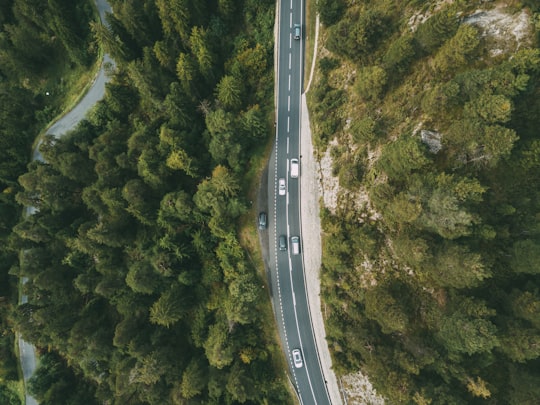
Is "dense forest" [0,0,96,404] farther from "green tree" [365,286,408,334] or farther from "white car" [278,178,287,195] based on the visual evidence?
"green tree" [365,286,408,334]

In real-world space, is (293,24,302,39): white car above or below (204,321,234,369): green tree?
above

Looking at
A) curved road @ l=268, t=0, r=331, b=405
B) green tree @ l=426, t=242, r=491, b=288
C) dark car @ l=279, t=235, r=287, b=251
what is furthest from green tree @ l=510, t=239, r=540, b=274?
dark car @ l=279, t=235, r=287, b=251

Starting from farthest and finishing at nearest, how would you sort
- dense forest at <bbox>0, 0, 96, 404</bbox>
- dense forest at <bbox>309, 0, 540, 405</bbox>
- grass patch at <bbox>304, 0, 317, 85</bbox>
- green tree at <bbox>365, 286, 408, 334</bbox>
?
dense forest at <bbox>0, 0, 96, 404</bbox>, grass patch at <bbox>304, 0, 317, 85</bbox>, green tree at <bbox>365, 286, 408, 334</bbox>, dense forest at <bbox>309, 0, 540, 405</bbox>

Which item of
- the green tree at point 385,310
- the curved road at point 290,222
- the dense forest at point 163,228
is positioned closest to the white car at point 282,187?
the curved road at point 290,222

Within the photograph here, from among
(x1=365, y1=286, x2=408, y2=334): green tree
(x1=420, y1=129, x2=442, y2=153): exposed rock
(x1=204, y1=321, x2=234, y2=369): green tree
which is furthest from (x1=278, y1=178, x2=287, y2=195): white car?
(x1=204, y1=321, x2=234, y2=369): green tree

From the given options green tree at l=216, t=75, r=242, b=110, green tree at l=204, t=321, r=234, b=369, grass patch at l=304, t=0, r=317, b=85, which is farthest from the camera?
grass patch at l=304, t=0, r=317, b=85

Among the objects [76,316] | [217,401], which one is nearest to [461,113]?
[217,401]

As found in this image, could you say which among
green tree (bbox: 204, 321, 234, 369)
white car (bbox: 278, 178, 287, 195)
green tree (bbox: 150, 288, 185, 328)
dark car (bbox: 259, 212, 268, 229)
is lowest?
green tree (bbox: 204, 321, 234, 369)

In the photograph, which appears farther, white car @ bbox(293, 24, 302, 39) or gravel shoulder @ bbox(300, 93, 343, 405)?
white car @ bbox(293, 24, 302, 39)
